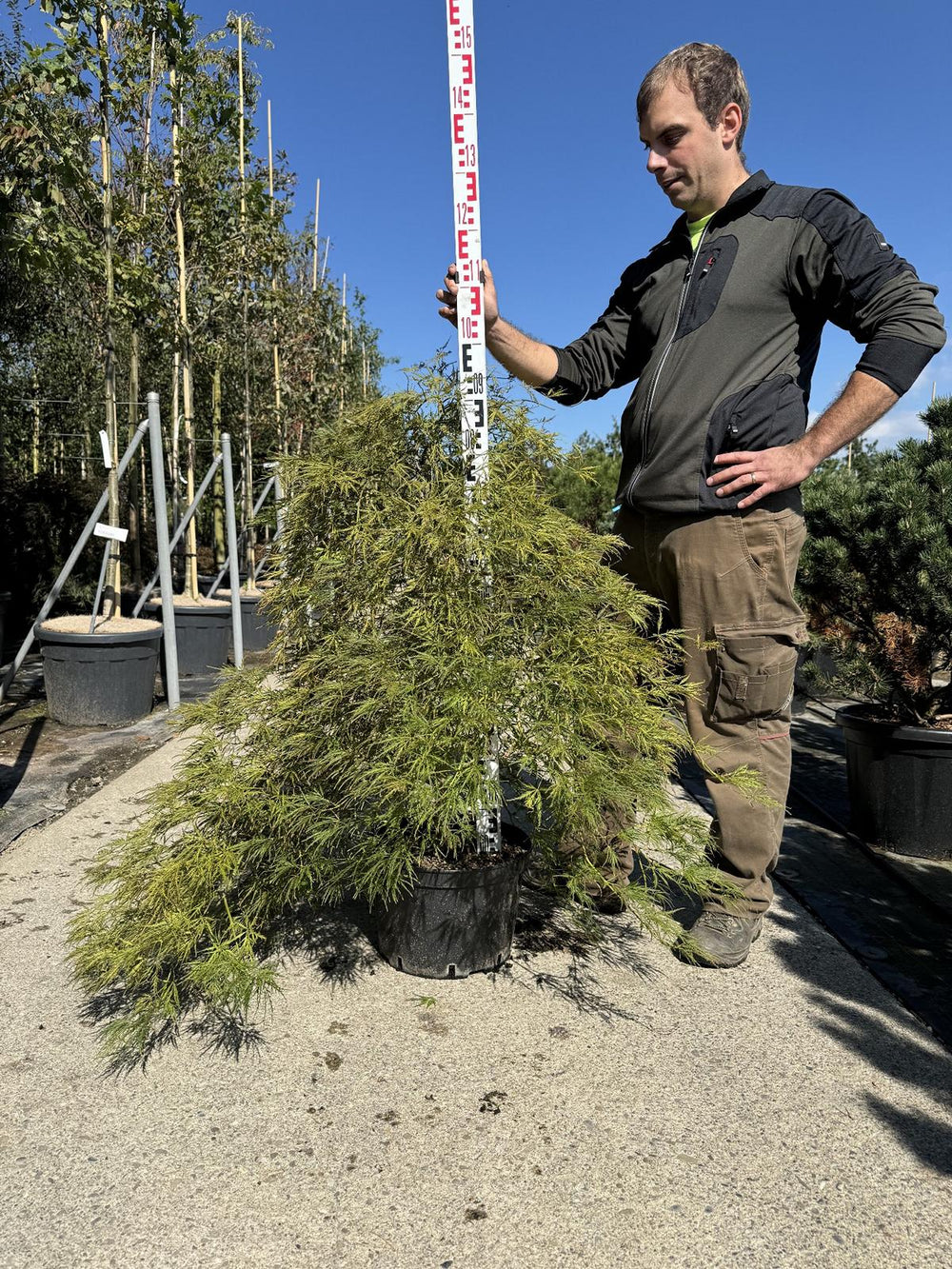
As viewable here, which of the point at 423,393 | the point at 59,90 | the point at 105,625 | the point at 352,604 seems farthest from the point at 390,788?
the point at 59,90

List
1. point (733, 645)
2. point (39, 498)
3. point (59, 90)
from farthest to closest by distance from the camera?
1. point (39, 498)
2. point (59, 90)
3. point (733, 645)

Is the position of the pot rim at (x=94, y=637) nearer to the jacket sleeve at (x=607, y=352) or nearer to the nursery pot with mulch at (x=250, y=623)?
the nursery pot with mulch at (x=250, y=623)

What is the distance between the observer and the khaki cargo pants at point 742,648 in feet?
7.68

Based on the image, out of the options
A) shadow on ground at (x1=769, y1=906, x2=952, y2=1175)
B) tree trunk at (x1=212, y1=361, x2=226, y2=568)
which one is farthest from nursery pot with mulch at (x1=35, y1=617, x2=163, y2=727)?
shadow on ground at (x1=769, y1=906, x2=952, y2=1175)

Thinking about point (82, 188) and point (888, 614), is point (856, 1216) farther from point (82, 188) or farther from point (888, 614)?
point (82, 188)

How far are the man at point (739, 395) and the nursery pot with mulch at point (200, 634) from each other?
501cm

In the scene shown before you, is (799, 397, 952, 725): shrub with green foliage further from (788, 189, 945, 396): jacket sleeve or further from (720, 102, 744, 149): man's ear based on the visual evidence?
(720, 102, 744, 149): man's ear

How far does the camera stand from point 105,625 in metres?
5.55

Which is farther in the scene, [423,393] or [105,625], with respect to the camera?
[105,625]

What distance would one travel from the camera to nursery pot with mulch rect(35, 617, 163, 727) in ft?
16.8

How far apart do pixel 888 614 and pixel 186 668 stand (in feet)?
17.3

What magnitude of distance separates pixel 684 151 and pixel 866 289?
0.61m

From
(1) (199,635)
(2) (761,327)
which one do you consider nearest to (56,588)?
(1) (199,635)

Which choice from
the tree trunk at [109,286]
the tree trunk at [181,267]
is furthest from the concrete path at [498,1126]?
the tree trunk at [181,267]
